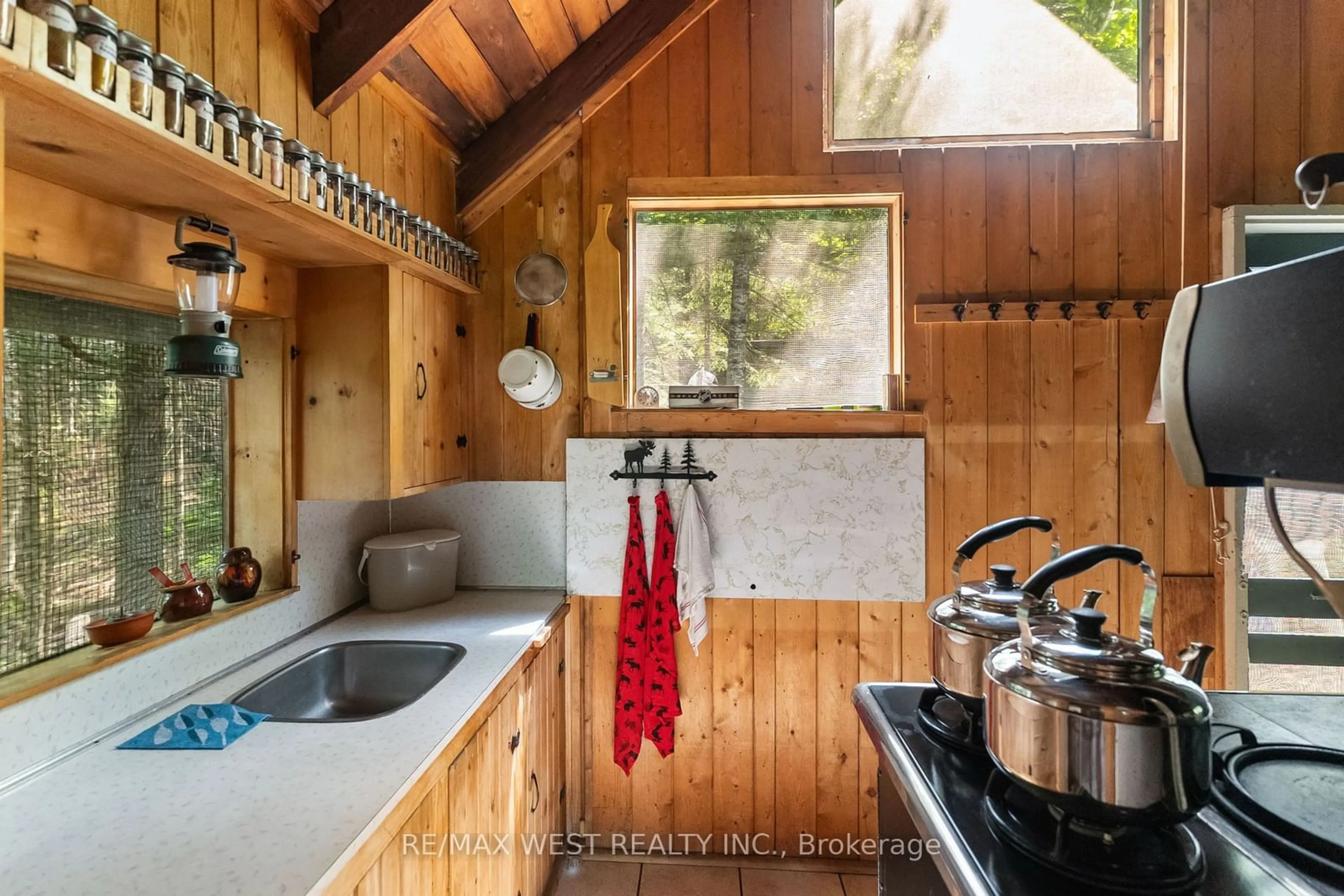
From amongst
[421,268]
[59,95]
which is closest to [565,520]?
[421,268]

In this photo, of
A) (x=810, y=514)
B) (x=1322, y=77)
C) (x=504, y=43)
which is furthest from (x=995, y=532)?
(x=1322, y=77)

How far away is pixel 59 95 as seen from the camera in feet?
2.46

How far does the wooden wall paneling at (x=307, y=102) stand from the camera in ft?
4.28

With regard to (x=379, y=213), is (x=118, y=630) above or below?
below

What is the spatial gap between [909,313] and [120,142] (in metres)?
2.02

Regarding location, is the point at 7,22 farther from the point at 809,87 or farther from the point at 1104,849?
the point at 809,87

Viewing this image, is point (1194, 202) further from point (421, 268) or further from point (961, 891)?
point (421, 268)

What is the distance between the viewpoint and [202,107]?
943mm

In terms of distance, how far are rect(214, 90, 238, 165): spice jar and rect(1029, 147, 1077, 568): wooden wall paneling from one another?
2.21m

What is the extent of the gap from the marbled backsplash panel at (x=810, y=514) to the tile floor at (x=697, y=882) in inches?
37.0

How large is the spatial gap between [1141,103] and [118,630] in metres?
3.28

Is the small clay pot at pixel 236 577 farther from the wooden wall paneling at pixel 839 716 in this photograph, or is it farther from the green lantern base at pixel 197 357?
the wooden wall paneling at pixel 839 716

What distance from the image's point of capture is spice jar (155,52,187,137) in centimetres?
88

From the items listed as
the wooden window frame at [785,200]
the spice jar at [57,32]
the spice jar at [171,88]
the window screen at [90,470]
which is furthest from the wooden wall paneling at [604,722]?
the spice jar at [57,32]
